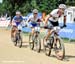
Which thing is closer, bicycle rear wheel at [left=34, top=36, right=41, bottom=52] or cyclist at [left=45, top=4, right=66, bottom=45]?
cyclist at [left=45, top=4, right=66, bottom=45]

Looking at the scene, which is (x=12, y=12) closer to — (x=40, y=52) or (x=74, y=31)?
(x=74, y=31)

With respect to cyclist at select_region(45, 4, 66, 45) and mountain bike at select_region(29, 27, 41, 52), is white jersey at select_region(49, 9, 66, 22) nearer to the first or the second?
cyclist at select_region(45, 4, 66, 45)

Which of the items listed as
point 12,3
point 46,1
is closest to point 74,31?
point 12,3

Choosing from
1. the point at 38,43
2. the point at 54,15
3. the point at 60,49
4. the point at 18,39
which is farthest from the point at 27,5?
the point at 60,49

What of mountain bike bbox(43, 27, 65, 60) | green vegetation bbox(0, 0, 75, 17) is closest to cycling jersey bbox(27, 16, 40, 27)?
mountain bike bbox(43, 27, 65, 60)

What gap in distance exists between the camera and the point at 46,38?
1347 cm

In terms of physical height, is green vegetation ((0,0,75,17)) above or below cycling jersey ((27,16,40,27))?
below

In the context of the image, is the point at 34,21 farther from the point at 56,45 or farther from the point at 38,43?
the point at 56,45

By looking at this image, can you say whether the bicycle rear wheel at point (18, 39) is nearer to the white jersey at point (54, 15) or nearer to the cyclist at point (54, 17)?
the cyclist at point (54, 17)

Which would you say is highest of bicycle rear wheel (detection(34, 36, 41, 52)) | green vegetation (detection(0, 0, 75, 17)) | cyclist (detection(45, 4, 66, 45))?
cyclist (detection(45, 4, 66, 45))

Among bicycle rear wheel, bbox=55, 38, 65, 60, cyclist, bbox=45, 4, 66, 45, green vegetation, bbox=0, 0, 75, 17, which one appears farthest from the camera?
green vegetation, bbox=0, 0, 75, 17

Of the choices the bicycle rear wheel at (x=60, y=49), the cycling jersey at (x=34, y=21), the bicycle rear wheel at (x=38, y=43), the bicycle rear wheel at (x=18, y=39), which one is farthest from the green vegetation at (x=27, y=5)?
the bicycle rear wheel at (x=60, y=49)

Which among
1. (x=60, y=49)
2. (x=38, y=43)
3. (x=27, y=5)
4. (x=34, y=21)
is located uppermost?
(x=34, y=21)

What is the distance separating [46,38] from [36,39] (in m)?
1.44
